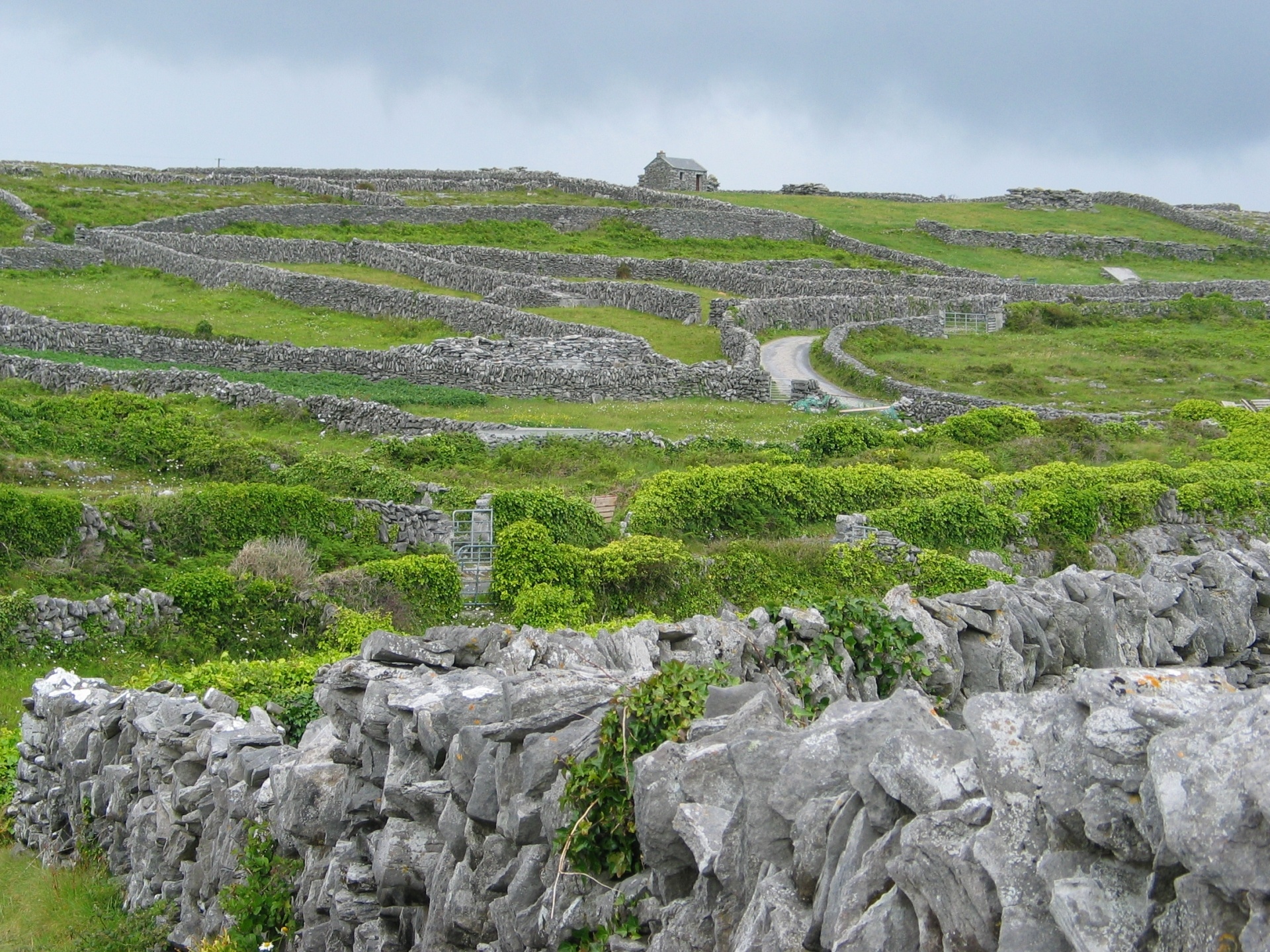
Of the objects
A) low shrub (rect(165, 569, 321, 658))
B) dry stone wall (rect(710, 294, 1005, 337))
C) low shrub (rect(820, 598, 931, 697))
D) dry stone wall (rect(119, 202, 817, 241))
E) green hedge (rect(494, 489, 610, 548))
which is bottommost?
low shrub (rect(165, 569, 321, 658))

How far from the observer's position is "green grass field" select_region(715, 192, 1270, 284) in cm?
7194

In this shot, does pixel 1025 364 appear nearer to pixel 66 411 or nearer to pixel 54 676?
pixel 66 411

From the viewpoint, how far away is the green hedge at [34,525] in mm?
20172

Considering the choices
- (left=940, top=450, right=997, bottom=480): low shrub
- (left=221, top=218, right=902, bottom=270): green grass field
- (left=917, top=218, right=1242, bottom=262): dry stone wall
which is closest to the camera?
(left=940, top=450, right=997, bottom=480): low shrub

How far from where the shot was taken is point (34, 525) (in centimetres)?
2034

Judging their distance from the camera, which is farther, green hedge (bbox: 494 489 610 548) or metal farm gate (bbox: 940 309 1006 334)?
metal farm gate (bbox: 940 309 1006 334)

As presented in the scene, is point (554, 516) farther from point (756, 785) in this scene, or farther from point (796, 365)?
point (796, 365)

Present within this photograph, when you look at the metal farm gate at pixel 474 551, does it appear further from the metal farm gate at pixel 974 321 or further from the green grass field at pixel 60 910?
the metal farm gate at pixel 974 321

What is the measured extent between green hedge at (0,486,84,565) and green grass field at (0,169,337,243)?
50292mm

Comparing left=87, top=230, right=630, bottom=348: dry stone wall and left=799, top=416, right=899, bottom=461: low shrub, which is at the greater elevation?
left=87, top=230, right=630, bottom=348: dry stone wall

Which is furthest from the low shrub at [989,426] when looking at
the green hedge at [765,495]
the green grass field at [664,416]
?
the green hedge at [765,495]

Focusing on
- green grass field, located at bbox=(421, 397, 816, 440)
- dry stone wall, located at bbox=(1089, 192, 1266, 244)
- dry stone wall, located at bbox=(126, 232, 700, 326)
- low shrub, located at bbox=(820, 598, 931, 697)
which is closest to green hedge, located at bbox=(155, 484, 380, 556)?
green grass field, located at bbox=(421, 397, 816, 440)

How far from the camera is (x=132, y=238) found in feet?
201

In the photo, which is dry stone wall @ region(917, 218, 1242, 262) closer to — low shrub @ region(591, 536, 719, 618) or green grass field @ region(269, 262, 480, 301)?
green grass field @ region(269, 262, 480, 301)
